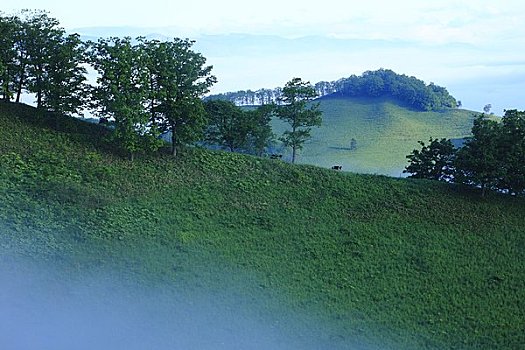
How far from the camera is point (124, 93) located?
162 ft

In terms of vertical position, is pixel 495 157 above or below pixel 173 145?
above

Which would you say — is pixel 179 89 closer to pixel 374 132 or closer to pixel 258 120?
pixel 258 120

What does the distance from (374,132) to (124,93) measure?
80.8m

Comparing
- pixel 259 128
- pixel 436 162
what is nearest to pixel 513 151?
pixel 436 162

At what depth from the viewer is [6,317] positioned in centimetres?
3177

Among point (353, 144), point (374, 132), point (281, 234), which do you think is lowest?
point (281, 234)

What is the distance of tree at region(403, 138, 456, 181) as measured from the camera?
58531mm

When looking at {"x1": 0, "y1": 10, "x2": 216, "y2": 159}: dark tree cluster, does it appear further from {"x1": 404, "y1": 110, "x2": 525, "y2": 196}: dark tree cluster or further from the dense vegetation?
the dense vegetation

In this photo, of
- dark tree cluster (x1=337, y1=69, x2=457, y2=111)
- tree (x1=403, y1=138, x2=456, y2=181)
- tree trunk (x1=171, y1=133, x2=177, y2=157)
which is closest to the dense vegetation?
dark tree cluster (x1=337, y1=69, x2=457, y2=111)

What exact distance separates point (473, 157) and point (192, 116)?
26790 mm

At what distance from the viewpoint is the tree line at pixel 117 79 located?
1962 inches

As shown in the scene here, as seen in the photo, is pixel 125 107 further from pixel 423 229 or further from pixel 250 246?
A: pixel 423 229

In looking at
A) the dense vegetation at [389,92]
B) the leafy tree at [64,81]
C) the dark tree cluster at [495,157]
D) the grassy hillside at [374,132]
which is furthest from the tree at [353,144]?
the leafy tree at [64,81]

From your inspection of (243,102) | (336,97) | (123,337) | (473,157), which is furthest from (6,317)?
(336,97)
